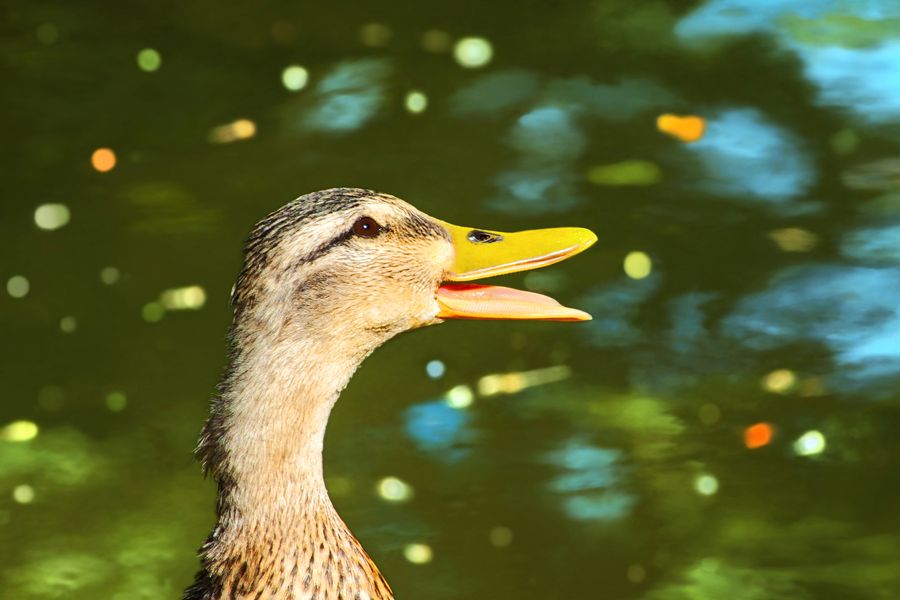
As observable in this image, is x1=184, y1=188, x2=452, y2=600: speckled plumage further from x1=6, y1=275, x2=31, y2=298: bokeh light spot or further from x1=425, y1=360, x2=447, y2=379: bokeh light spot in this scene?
x1=6, y1=275, x2=31, y2=298: bokeh light spot

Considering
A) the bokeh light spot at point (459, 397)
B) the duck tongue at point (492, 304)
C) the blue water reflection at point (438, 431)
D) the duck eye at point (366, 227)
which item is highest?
the bokeh light spot at point (459, 397)

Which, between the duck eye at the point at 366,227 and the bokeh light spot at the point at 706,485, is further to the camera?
the bokeh light spot at the point at 706,485

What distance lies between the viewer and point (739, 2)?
257 cm

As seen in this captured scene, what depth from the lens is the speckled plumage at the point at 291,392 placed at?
167 cm

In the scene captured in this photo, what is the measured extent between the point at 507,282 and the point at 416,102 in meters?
0.43

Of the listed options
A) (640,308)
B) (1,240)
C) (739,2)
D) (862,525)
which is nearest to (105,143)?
(1,240)

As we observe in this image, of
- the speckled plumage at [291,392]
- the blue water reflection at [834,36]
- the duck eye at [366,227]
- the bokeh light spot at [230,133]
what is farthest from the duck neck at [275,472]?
the blue water reflection at [834,36]

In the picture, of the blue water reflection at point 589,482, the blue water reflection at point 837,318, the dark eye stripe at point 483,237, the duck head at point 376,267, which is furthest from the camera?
the blue water reflection at point 589,482

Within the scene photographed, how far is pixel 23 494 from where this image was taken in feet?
8.56

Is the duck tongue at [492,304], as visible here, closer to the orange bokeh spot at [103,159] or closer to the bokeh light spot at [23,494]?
the orange bokeh spot at [103,159]

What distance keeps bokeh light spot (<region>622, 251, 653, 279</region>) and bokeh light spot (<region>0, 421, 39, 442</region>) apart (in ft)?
4.10

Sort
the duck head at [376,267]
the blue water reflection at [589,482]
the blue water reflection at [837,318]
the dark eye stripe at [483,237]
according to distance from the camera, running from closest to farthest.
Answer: the duck head at [376,267] → the dark eye stripe at [483,237] → the blue water reflection at [837,318] → the blue water reflection at [589,482]

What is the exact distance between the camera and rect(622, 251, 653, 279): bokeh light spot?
258cm

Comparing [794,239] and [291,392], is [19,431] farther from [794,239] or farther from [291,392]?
[794,239]
